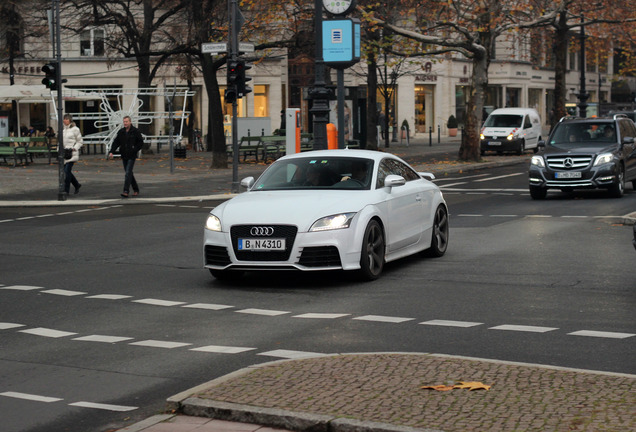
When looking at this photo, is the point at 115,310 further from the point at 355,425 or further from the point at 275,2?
the point at 275,2

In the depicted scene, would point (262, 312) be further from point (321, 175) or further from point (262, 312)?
point (321, 175)

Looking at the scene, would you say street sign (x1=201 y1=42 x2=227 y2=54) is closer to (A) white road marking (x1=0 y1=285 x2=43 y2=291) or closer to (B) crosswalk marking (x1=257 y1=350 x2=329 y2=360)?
(A) white road marking (x1=0 y1=285 x2=43 y2=291)

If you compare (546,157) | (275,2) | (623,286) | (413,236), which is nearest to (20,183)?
(275,2)

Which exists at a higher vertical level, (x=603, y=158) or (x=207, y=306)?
(x=603, y=158)

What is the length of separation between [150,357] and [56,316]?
2491 millimetres

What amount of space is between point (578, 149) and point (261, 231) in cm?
1393

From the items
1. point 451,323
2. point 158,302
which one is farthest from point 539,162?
point 451,323

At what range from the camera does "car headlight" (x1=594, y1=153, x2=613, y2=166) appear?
2389cm

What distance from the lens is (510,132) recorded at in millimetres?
48188

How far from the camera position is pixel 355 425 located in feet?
19.3

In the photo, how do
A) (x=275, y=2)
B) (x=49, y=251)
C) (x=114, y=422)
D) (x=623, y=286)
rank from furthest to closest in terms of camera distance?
(x=275, y=2)
(x=49, y=251)
(x=623, y=286)
(x=114, y=422)

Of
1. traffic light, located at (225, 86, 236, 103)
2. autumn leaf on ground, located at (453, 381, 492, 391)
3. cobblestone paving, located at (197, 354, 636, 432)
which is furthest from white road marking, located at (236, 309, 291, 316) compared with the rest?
traffic light, located at (225, 86, 236, 103)

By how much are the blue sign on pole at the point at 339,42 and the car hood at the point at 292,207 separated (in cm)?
1481

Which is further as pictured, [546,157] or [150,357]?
[546,157]
